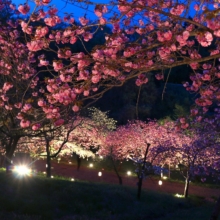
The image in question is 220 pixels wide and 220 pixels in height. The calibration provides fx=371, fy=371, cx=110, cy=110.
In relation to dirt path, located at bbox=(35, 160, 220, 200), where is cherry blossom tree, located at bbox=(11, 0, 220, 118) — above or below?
above

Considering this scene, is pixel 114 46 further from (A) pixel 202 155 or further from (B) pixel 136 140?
(B) pixel 136 140

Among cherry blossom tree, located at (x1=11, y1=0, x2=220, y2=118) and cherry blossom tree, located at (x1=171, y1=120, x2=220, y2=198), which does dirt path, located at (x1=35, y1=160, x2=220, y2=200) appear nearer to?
cherry blossom tree, located at (x1=171, y1=120, x2=220, y2=198)

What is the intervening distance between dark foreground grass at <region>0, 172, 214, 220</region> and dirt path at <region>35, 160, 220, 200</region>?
942 cm

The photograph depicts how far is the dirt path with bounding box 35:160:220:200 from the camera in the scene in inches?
1019

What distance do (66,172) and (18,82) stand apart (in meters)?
19.4

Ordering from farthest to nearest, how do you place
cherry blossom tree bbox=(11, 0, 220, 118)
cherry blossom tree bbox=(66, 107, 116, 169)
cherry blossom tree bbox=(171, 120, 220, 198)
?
cherry blossom tree bbox=(66, 107, 116, 169) → cherry blossom tree bbox=(171, 120, 220, 198) → cherry blossom tree bbox=(11, 0, 220, 118)

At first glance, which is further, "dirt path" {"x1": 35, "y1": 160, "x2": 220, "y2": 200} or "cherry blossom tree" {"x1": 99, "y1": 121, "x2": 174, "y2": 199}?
"dirt path" {"x1": 35, "y1": 160, "x2": 220, "y2": 200}

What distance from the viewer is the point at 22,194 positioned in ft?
40.4

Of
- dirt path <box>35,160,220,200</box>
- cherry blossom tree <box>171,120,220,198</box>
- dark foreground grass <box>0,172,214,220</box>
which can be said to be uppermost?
cherry blossom tree <box>171,120,220,198</box>

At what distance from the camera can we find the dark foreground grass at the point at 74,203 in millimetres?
10586

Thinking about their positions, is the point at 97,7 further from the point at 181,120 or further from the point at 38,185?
the point at 38,185

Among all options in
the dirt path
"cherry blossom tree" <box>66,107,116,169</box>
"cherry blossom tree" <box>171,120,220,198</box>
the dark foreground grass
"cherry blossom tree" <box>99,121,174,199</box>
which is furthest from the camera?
"cherry blossom tree" <box>66,107,116,169</box>

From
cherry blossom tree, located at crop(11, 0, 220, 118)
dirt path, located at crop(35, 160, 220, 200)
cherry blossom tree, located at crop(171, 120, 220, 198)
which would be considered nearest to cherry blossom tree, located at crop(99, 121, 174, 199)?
dirt path, located at crop(35, 160, 220, 200)

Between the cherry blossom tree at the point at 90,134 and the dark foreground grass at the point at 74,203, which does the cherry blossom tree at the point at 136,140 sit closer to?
the cherry blossom tree at the point at 90,134
